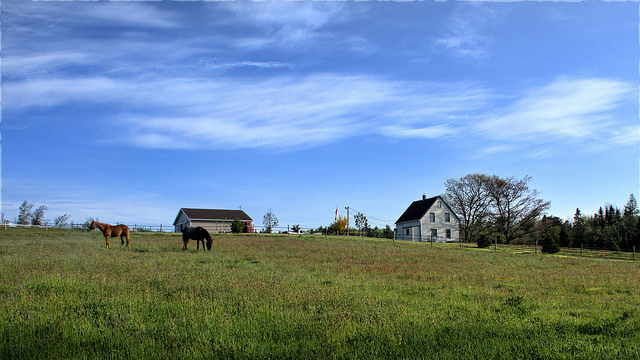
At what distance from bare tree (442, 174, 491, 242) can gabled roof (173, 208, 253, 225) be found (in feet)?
142

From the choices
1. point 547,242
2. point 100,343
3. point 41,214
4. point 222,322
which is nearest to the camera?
point 100,343

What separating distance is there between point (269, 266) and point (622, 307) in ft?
39.3

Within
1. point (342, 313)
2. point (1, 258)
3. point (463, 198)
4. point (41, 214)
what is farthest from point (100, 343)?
point (41, 214)

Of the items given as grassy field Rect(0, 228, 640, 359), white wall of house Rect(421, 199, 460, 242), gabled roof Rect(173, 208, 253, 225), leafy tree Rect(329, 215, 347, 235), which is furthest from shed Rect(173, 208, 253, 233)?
grassy field Rect(0, 228, 640, 359)

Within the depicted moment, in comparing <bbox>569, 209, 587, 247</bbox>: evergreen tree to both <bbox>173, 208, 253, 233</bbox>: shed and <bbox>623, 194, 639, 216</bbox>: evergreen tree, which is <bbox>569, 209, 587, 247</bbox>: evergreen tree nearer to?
<bbox>623, 194, 639, 216</bbox>: evergreen tree

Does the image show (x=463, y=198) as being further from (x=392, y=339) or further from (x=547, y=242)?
(x=392, y=339)

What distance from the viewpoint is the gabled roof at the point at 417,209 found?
80.8m

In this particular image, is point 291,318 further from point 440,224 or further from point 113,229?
point 440,224

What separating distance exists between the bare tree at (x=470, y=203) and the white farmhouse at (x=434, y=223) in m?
4.18

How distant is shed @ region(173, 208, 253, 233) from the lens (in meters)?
87.8

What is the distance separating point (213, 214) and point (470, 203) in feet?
171

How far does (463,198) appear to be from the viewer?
283 ft

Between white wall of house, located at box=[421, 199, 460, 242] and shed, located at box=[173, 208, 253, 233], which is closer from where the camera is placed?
white wall of house, located at box=[421, 199, 460, 242]

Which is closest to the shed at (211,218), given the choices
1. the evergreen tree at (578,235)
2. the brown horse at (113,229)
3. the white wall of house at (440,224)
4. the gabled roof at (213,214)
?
the gabled roof at (213,214)
